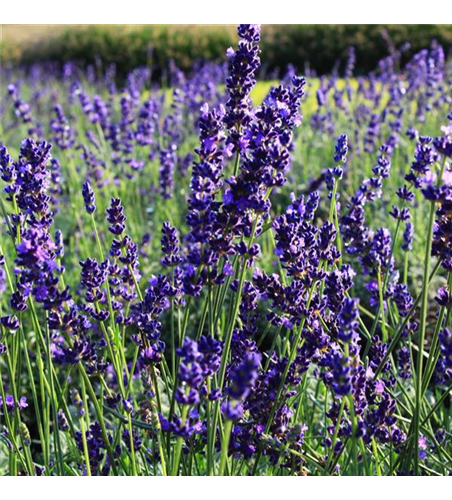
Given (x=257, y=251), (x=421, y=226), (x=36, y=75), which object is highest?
(x=36, y=75)

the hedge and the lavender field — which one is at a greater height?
the hedge

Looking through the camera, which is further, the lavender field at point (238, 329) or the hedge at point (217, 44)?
the hedge at point (217, 44)

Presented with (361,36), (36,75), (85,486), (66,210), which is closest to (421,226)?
(66,210)

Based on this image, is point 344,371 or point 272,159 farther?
point 272,159

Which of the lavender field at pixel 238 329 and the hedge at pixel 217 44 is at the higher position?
the hedge at pixel 217 44

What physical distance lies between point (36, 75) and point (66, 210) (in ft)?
23.5

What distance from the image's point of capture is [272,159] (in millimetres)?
1503

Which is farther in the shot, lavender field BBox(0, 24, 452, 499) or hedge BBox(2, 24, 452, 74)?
hedge BBox(2, 24, 452, 74)

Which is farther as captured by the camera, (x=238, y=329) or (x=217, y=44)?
(x=217, y=44)

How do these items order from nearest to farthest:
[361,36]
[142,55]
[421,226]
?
[421,226], [361,36], [142,55]

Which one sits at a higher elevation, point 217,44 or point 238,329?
point 217,44

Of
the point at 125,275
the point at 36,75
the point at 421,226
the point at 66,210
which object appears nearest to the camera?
the point at 125,275

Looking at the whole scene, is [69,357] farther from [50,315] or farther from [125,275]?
[125,275]

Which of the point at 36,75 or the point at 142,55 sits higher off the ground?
the point at 142,55
